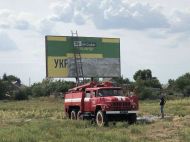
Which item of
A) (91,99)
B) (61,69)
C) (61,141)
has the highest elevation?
(61,69)

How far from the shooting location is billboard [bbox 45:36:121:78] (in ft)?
164

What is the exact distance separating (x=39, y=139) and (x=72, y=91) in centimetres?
1615

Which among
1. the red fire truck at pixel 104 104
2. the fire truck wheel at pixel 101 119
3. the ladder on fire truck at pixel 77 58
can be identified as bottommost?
the fire truck wheel at pixel 101 119

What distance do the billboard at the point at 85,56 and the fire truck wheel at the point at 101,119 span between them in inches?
870

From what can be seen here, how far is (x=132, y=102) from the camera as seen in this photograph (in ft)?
91.2

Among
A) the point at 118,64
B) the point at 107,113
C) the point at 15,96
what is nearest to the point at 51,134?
the point at 107,113

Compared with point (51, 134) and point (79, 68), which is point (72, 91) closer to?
point (51, 134)

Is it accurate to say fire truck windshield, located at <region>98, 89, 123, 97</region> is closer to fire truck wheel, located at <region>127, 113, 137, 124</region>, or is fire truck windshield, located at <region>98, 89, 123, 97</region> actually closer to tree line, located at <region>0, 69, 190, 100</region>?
fire truck wheel, located at <region>127, 113, 137, 124</region>

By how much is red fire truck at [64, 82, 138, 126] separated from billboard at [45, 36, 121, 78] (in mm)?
18101

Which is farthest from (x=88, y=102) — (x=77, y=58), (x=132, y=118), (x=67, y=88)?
(x=67, y=88)

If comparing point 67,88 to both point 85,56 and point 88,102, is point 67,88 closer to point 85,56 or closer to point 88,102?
point 85,56

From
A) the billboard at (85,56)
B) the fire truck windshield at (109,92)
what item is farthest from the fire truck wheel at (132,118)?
the billboard at (85,56)

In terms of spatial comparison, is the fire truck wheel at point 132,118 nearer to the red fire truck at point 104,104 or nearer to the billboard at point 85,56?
the red fire truck at point 104,104

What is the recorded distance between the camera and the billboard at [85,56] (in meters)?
50.1
